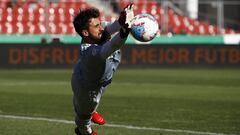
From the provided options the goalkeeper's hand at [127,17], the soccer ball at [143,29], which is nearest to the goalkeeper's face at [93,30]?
the soccer ball at [143,29]

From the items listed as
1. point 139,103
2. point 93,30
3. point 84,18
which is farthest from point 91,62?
point 139,103

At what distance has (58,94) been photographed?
691 inches

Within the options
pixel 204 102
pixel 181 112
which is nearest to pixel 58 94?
pixel 204 102

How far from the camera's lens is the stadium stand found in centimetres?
3253

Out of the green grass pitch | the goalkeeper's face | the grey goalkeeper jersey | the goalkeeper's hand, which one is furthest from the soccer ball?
the green grass pitch

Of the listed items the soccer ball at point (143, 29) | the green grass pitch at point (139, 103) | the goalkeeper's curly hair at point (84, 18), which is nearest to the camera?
the soccer ball at point (143, 29)

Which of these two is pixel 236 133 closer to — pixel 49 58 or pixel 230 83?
pixel 230 83

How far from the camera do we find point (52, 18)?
33531 mm

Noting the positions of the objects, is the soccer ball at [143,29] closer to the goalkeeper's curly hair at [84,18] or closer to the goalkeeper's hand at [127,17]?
the goalkeeper's hand at [127,17]

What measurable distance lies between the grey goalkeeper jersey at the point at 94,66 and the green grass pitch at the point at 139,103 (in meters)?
1.98

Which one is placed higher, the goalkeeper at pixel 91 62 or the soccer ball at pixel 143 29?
the soccer ball at pixel 143 29

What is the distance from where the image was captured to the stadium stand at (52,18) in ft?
A: 107

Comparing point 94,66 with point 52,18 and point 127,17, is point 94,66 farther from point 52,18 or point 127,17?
point 52,18

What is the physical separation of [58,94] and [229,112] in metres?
5.34
